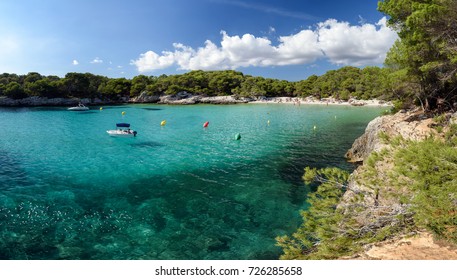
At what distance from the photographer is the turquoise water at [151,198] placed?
11383mm

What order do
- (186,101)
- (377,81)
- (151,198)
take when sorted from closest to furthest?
(151,198) → (377,81) → (186,101)

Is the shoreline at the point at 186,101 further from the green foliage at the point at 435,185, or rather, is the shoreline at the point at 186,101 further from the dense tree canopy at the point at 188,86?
the green foliage at the point at 435,185

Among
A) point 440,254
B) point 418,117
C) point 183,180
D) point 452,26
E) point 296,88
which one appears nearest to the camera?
point 440,254

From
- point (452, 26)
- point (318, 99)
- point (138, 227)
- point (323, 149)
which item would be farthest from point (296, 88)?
point (138, 227)

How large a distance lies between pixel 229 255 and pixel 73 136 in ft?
115

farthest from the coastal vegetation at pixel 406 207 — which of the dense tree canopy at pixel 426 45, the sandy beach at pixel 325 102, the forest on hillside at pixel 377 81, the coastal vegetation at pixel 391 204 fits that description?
the sandy beach at pixel 325 102

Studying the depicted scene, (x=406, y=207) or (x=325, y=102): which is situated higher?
(x=325, y=102)

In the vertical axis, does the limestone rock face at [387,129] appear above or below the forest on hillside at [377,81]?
below

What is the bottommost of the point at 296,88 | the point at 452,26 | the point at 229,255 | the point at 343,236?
the point at 229,255

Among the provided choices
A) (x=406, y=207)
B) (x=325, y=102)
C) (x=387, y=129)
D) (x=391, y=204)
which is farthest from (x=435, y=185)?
(x=325, y=102)

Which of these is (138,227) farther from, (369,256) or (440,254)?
(440,254)

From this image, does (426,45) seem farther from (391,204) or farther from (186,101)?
(186,101)

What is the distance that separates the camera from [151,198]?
16172 mm

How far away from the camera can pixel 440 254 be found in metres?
6.91
